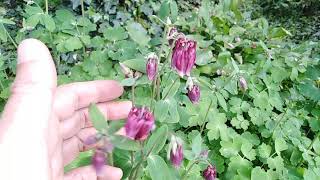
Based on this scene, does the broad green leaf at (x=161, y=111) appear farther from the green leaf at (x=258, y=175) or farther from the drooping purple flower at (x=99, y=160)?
the green leaf at (x=258, y=175)

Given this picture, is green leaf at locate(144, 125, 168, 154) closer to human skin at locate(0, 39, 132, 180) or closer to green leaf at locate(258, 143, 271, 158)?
human skin at locate(0, 39, 132, 180)

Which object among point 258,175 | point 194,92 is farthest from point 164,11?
point 258,175

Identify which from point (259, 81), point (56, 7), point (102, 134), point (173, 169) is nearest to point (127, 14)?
point (56, 7)

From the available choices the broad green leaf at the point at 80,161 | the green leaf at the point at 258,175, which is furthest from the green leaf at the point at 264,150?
the broad green leaf at the point at 80,161

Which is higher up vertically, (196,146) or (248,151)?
(196,146)

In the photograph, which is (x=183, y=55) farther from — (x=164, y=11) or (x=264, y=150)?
(x=264, y=150)

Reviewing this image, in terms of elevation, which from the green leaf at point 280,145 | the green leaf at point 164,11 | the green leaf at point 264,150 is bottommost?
the green leaf at point 264,150

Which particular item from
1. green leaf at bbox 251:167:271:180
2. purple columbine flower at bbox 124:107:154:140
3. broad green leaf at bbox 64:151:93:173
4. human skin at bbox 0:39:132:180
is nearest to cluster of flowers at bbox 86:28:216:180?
purple columbine flower at bbox 124:107:154:140
